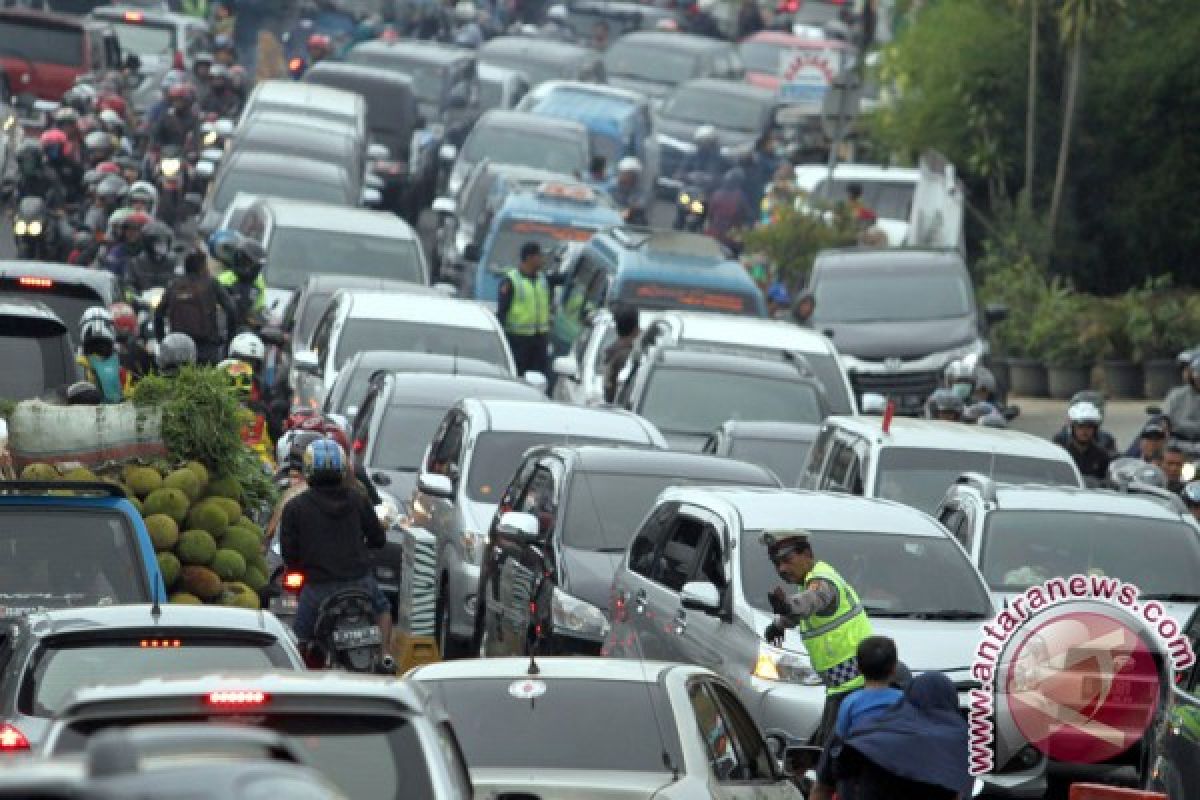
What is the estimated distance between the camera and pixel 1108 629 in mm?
13461

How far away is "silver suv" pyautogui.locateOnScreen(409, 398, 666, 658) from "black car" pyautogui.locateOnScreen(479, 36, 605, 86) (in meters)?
34.0

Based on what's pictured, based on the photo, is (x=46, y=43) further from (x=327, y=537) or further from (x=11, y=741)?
(x=11, y=741)

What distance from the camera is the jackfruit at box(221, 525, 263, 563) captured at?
14078 millimetres

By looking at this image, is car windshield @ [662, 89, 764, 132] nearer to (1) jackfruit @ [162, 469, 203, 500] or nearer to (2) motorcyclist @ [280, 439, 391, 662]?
(2) motorcyclist @ [280, 439, 391, 662]

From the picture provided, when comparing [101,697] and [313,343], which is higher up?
[101,697]

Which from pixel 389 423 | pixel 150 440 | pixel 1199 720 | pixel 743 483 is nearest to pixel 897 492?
pixel 743 483

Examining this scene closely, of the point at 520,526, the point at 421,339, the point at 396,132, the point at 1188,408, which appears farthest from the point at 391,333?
the point at 396,132

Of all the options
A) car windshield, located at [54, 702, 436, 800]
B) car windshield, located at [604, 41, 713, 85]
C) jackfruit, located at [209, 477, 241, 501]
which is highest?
car windshield, located at [54, 702, 436, 800]

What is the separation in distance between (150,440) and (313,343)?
34.0 feet

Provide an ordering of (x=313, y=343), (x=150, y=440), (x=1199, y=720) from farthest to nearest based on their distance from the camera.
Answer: (x=313, y=343) → (x=150, y=440) → (x=1199, y=720)

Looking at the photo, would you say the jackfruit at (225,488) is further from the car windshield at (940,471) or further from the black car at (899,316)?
the black car at (899,316)

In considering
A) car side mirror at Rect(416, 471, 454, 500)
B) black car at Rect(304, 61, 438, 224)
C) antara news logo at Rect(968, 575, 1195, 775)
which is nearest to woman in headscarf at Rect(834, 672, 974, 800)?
antara news logo at Rect(968, 575, 1195, 775)

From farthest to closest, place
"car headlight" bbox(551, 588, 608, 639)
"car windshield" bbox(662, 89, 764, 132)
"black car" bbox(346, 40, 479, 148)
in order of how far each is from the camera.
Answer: "black car" bbox(346, 40, 479, 148) < "car windshield" bbox(662, 89, 764, 132) < "car headlight" bbox(551, 588, 608, 639)

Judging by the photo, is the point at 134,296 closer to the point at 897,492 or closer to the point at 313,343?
the point at 313,343
